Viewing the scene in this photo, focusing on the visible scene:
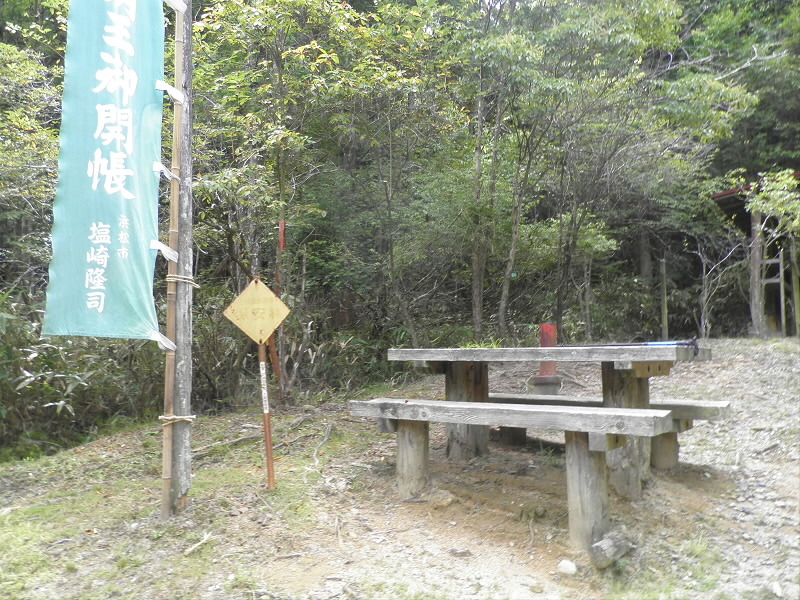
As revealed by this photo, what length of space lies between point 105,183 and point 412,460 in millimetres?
2995

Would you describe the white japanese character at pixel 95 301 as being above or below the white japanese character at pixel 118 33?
below

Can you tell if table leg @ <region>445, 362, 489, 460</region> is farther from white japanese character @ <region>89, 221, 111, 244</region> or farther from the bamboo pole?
white japanese character @ <region>89, 221, 111, 244</region>

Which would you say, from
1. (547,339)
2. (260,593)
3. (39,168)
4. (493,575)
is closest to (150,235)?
(260,593)

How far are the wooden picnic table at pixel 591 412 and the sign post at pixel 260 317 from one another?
980 millimetres

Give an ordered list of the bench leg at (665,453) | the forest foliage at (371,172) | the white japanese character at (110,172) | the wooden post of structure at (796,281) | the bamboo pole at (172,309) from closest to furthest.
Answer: the white japanese character at (110,172), the bamboo pole at (172,309), the bench leg at (665,453), the forest foliage at (371,172), the wooden post of structure at (796,281)

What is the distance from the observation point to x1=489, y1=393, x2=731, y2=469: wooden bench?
5.09 meters

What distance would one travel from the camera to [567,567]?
4148 mm

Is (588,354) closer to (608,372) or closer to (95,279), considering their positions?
(608,372)

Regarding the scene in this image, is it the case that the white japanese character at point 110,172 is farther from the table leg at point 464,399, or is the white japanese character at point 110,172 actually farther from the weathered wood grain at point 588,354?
the table leg at point 464,399

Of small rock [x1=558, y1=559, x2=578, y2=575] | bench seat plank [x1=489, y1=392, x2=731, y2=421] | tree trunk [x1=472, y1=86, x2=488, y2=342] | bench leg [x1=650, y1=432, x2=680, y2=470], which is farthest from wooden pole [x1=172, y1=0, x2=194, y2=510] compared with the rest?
tree trunk [x1=472, y1=86, x2=488, y2=342]

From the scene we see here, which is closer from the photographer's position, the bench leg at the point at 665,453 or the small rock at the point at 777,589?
the small rock at the point at 777,589

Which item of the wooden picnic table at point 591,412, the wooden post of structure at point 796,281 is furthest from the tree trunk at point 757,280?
the wooden picnic table at point 591,412

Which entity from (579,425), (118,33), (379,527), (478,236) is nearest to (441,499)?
(379,527)

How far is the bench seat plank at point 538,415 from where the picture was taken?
397cm
